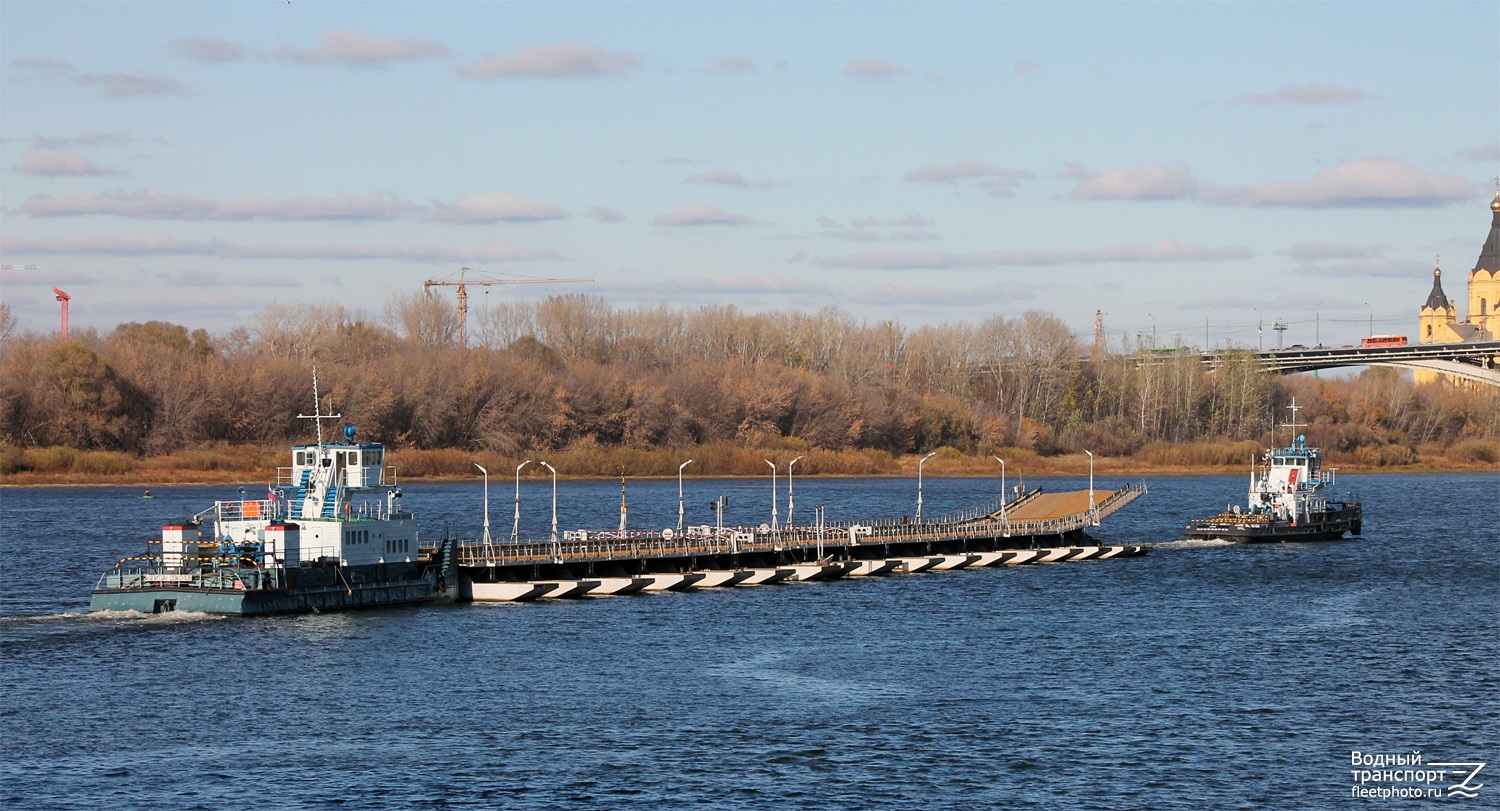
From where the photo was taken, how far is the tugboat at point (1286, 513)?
414 feet

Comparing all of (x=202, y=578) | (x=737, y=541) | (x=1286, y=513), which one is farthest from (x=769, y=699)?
(x=1286, y=513)

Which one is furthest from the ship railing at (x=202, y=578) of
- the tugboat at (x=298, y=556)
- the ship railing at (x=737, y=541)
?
the ship railing at (x=737, y=541)

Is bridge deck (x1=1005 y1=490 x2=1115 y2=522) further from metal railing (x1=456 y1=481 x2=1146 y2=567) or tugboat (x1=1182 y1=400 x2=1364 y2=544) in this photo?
tugboat (x1=1182 y1=400 x2=1364 y2=544)

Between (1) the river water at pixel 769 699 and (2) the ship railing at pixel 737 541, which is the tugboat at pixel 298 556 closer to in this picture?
(1) the river water at pixel 769 699

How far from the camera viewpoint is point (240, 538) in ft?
254

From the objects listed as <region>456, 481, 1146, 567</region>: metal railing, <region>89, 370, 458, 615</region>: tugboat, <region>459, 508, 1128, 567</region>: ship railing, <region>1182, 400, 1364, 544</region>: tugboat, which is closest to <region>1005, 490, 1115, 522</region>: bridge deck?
<region>456, 481, 1146, 567</region>: metal railing

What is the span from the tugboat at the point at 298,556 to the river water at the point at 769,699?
1.65m

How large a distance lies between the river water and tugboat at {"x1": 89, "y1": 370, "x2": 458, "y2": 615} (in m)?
1.65

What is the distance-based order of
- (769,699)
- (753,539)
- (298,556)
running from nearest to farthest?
(769,699), (298,556), (753,539)

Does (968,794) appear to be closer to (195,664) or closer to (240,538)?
(195,664)

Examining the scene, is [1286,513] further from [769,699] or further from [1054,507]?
[769,699]

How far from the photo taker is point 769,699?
60.8 meters

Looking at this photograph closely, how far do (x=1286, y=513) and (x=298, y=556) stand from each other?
262 feet

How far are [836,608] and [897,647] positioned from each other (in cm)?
1377
